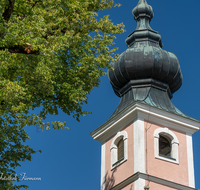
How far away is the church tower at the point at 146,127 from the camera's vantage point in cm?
1706

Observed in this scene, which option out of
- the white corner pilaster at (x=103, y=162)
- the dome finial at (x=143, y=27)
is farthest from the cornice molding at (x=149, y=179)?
the dome finial at (x=143, y=27)

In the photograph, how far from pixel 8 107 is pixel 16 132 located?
95 centimetres

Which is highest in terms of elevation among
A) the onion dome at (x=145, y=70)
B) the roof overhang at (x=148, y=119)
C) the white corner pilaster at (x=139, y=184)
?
the onion dome at (x=145, y=70)

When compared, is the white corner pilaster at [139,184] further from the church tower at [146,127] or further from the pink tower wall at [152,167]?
the pink tower wall at [152,167]

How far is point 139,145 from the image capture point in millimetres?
17406

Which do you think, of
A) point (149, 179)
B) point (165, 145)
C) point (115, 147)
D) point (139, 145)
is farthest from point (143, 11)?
point (149, 179)

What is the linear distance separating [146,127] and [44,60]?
7.91 meters

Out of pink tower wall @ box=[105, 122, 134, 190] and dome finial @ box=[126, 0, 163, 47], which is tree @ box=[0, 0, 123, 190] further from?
dome finial @ box=[126, 0, 163, 47]

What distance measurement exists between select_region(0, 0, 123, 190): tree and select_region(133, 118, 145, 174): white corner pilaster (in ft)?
17.3

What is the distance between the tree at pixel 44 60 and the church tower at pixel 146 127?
467cm

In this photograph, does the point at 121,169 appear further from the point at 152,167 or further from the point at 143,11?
the point at 143,11

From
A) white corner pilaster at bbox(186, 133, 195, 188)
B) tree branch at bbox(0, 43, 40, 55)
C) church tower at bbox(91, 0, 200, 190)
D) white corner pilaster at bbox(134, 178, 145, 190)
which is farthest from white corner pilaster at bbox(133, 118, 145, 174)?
tree branch at bbox(0, 43, 40, 55)

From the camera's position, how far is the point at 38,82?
11.2 metres

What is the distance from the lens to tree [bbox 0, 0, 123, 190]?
10656 mm
